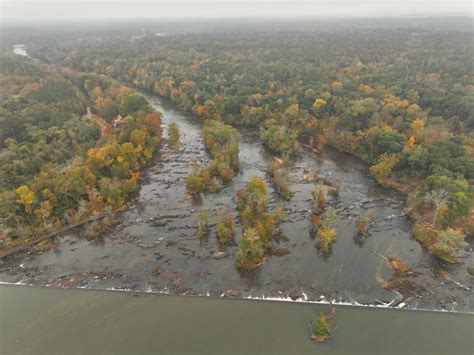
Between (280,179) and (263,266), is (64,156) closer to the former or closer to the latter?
(280,179)

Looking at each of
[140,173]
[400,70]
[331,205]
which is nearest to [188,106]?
[140,173]

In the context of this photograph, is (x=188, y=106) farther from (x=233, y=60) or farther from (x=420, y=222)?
(x=420, y=222)

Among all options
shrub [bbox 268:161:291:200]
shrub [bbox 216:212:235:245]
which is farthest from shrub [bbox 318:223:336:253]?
shrub [bbox 216:212:235:245]

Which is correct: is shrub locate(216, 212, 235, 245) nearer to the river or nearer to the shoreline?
the river

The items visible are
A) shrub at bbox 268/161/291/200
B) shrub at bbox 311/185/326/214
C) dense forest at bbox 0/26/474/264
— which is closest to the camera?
dense forest at bbox 0/26/474/264

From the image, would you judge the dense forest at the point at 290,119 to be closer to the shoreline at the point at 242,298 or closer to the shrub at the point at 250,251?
the shrub at the point at 250,251

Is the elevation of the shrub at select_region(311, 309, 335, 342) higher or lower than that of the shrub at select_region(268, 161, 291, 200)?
lower
